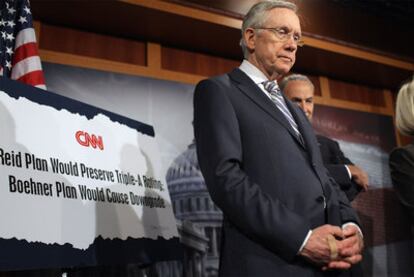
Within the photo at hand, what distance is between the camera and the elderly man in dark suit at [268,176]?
3.46ft

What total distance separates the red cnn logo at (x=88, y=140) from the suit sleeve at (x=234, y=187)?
1.80ft

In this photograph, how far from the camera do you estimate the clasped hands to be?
3.43ft

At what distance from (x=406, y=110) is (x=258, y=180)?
1.21 m

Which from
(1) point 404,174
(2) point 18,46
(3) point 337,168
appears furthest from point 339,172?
(2) point 18,46

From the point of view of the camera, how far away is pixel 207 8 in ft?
9.02

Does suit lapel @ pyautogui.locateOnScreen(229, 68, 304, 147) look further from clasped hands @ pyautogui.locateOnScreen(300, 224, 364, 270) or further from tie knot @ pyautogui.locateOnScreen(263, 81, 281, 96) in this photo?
clasped hands @ pyautogui.locateOnScreen(300, 224, 364, 270)

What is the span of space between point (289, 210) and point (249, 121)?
281mm

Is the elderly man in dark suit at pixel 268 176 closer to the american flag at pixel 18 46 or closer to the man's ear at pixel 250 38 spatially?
the man's ear at pixel 250 38

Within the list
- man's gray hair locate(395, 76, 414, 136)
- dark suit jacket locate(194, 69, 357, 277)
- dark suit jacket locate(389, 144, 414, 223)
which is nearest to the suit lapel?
dark suit jacket locate(194, 69, 357, 277)

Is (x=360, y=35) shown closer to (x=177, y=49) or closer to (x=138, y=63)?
(x=177, y=49)

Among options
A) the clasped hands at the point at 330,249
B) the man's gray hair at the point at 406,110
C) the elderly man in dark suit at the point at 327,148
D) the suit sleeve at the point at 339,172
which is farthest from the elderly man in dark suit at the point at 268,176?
the man's gray hair at the point at 406,110

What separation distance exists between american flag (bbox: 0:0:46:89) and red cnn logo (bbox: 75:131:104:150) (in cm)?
49

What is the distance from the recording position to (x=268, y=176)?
3.80ft

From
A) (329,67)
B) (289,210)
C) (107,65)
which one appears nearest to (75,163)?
(289,210)
